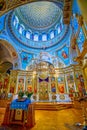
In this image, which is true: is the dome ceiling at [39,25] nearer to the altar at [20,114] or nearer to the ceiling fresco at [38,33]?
the ceiling fresco at [38,33]

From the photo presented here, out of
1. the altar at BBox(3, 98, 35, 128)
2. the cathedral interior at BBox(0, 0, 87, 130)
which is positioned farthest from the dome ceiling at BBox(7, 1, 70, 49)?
the altar at BBox(3, 98, 35, 128)

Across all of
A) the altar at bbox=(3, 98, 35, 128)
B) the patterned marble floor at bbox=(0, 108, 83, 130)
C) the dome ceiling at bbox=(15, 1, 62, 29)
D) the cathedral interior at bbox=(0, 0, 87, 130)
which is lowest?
the patterned marble floor at bbox=(0, 108, 83, 130)

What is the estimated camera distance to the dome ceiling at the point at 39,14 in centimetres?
1778

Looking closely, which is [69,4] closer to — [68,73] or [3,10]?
[3,10]

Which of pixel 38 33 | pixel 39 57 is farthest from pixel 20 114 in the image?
pixel 38 33

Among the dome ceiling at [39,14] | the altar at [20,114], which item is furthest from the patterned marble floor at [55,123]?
the dome ceiling at [39,14]

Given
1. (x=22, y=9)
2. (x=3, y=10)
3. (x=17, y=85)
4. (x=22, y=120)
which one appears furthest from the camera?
(x=22, y=9)

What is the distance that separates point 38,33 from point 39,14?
4.11 metres

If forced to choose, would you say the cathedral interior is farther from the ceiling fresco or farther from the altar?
the altar

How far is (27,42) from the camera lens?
18656 mm

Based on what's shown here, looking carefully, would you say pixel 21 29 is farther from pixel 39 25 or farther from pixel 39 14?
pixel 39 14

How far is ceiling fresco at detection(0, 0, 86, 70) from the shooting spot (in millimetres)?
16094

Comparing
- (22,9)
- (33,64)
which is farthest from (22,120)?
(22,9)

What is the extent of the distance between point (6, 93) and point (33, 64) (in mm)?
7235
